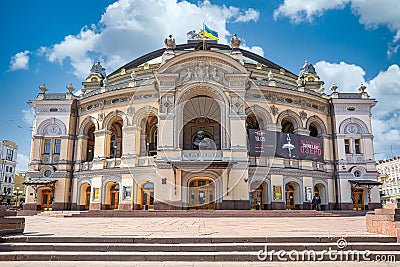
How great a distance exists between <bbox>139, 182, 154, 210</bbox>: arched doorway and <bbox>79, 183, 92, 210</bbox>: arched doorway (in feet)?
20.9

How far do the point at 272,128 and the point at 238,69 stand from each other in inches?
249

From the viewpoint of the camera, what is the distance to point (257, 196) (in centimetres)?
3034

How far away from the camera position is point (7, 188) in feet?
247

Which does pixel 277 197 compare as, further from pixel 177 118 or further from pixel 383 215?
pixel 383 215

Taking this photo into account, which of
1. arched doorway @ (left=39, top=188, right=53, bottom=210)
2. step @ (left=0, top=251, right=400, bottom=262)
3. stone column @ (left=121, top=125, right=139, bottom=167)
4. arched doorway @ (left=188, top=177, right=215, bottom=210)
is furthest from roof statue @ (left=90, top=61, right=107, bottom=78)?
step @ (left=0, top=251, right=400, bottom=262)

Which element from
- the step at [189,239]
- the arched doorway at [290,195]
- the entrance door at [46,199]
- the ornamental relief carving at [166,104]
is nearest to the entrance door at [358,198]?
the arched doorway at [290,195]

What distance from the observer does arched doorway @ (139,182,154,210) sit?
30016mm

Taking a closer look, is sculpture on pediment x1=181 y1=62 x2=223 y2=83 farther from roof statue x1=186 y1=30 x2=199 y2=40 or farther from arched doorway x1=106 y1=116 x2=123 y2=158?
roof statue x1=186 y1=30 x2=199 y2=40

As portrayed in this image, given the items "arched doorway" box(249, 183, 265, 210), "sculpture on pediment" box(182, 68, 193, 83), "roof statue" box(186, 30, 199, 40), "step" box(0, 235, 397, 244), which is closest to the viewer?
"step" box(0, 235, 397, 244)

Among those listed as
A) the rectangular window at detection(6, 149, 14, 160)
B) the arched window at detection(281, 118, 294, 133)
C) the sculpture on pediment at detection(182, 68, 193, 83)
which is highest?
the sculpture on pediment at detection(182, 68, 193, 83)

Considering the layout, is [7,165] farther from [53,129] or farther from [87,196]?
[87,196]

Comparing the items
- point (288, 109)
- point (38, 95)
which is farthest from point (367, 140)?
point (38, 95)

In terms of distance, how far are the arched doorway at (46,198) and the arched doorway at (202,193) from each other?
15431 mm

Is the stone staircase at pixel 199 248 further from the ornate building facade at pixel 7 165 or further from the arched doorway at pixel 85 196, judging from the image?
the ornate building facade at pixel 7 165
